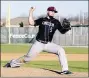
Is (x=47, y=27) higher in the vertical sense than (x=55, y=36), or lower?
higher

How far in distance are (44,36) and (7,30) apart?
37.8 meters

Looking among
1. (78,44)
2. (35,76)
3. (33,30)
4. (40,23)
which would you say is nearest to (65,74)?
(35,76)

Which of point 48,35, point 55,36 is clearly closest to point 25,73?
point 48,35

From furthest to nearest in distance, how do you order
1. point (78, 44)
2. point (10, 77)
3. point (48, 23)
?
point (78, 44)
point (48, 23)
point (10, 77)

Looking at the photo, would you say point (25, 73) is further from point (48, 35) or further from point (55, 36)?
point (55, 36)

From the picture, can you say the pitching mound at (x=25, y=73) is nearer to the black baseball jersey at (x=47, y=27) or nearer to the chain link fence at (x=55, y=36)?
the black baseball jersey at (x=47, y=27)

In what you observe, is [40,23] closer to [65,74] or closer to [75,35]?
[65,74]

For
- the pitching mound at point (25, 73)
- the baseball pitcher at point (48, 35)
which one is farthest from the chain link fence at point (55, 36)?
the baseball pitcher at point (48, 35)

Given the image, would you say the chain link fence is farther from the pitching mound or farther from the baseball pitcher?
the baseball pitcher

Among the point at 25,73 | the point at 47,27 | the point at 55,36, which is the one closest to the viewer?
the point at 47,27

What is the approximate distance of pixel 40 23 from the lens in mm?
9195

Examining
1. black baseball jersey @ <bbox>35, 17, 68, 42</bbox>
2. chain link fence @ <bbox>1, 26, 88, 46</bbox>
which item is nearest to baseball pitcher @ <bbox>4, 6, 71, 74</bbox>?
black baseball jersey @ <bbox>35, 17, 68, 42</bbox>

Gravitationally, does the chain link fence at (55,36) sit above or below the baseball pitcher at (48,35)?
below

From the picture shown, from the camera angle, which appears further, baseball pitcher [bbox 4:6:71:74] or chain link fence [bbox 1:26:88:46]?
chain link fence [bbox 1:26:88:46]
